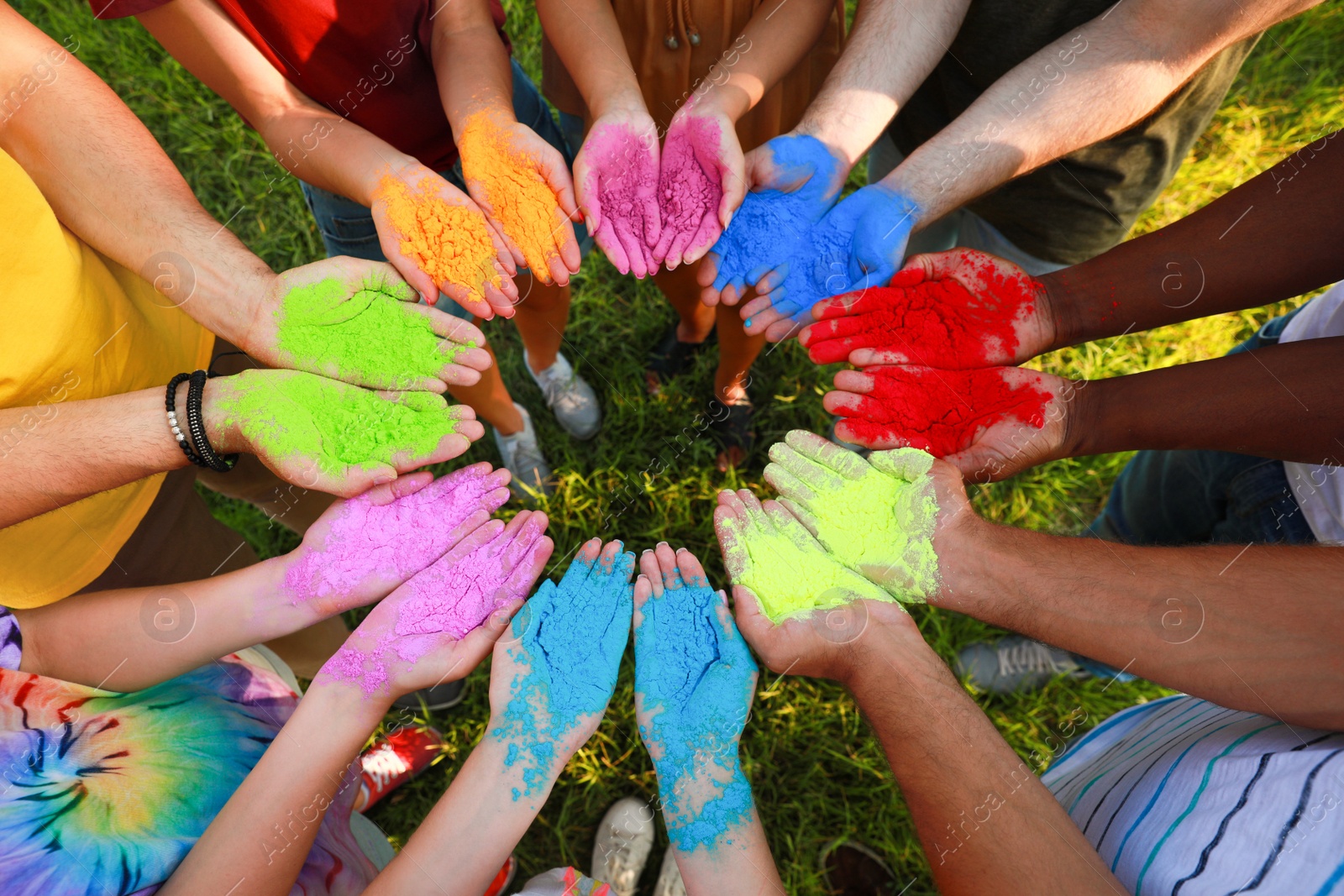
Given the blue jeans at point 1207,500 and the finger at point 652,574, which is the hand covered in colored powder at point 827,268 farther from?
the blue jeans at point 1207,500

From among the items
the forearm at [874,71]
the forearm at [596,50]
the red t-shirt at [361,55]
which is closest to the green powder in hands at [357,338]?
the red t-shirt at [361,55]

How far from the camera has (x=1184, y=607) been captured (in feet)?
4.76

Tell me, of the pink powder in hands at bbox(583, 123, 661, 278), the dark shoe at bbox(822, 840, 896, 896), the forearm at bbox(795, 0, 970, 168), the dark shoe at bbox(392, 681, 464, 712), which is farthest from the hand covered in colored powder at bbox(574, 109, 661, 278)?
the dark shoe at bbox(822, 840, 896, 896)

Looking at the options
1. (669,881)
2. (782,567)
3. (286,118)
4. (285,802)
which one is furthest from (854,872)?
(286,118)

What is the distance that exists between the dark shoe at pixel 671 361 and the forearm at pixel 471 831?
1678 millimetres

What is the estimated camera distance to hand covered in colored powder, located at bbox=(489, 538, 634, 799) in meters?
1.70

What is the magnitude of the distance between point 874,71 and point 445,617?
6.45 ft

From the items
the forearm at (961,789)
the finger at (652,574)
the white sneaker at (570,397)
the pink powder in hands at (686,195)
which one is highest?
the pink powder in hands at (686,195)

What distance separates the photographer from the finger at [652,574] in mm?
1900

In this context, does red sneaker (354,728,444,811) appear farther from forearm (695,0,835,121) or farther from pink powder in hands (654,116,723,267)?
forearm (695,0,835,121)

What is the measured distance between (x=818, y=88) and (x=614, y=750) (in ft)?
8.11

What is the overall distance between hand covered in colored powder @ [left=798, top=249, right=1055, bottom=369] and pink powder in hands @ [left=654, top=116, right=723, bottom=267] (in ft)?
1.35

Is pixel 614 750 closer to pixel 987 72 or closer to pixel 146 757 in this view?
pixel 146 757

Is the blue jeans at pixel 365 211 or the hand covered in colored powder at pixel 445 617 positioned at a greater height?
the blue jeans at pixel 365 211
